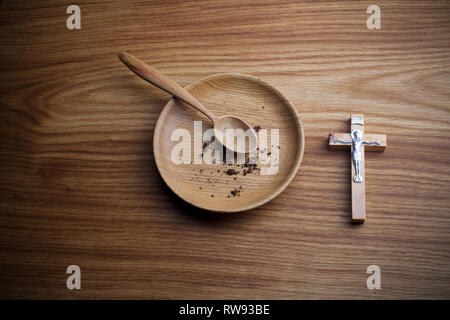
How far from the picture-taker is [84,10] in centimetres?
110

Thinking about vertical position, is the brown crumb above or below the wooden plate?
below

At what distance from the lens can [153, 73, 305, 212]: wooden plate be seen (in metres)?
0.88

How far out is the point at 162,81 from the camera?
0.93 m

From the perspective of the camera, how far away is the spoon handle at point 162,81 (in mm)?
920

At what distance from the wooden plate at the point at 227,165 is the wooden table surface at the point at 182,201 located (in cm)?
6

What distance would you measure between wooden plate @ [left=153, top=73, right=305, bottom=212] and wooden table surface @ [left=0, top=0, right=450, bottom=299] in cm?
6

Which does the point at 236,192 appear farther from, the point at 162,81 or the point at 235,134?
the point at 162,81

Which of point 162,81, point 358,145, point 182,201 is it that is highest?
point 162,81

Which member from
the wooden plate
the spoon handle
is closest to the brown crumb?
the wooden plate

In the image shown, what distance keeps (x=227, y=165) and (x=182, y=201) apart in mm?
150

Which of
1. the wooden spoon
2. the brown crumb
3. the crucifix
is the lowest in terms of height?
the brown crumb

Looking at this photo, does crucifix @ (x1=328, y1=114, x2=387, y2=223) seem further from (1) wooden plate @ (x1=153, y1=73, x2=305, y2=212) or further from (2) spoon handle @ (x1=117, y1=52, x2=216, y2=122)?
(2) spoon handle @ (x1=117, y1=52, x2=216, y2=122)

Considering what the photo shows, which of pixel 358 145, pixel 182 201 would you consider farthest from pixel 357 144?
pixel 182 201

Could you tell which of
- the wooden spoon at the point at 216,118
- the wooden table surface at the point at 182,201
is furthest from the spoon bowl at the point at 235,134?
the wooden table surface at the point at 182,201
